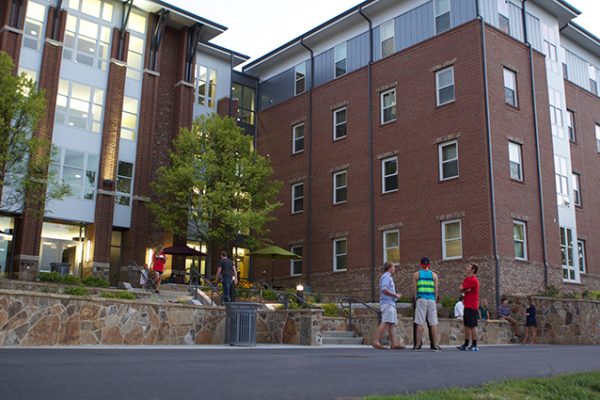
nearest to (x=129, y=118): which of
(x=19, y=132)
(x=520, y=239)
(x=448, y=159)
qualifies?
(x=19, y=132)

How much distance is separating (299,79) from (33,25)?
1363 cm

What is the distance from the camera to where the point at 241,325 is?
1490 cm

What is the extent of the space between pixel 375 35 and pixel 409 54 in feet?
9.28

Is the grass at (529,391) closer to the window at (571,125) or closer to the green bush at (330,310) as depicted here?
the green bush at (330,310)

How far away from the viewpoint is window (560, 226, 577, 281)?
28.0 metres

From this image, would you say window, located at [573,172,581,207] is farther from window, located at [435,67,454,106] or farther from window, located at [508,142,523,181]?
window, located at [435,67,454,106]

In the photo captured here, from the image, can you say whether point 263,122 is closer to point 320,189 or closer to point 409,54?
point 320,189

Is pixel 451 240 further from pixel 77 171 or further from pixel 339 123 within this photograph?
pixel 77 171

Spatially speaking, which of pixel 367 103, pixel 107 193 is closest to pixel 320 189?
pixel 367 103

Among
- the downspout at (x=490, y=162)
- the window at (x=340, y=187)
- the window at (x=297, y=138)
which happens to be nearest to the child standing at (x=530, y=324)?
the downspout at (x=490, y=162)

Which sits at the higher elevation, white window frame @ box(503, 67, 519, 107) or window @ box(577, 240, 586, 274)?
white window frame @ box(503, 67, 519, 107)

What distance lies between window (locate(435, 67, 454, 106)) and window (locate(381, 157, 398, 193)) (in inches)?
132

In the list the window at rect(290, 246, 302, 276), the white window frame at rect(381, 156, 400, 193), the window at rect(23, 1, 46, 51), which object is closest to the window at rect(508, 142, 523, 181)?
the white window frame at rect(381, 156, 400, 193)

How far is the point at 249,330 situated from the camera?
49.1 ft
